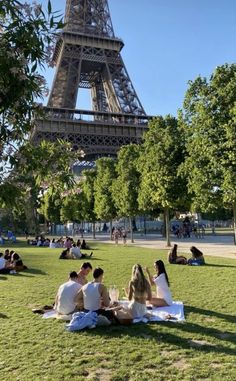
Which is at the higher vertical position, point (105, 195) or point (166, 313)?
point (105, 195)

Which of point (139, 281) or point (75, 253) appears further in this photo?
point (75, 253)

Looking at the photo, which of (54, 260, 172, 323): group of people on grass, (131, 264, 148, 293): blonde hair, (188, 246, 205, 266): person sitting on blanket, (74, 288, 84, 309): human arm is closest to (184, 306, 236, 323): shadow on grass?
(54, 260, 172, 323): group of people on grass

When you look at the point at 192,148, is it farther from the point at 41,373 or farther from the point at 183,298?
the point at 41,373

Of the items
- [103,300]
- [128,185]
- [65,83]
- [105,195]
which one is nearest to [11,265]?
[103,300]

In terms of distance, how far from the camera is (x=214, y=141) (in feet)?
80.3

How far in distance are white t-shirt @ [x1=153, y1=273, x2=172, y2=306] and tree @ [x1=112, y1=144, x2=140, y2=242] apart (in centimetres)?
2977

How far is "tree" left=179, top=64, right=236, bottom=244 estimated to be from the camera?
912 inches

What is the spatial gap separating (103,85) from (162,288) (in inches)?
3137

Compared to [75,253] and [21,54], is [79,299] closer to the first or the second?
[21,54]

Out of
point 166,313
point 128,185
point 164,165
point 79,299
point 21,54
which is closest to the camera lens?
point 21,54

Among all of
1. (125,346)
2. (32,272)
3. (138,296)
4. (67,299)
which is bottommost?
(125,346)

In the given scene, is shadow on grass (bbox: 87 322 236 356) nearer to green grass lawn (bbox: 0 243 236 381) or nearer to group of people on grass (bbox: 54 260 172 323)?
green grass lawn (bbox: 0 243 236 381)

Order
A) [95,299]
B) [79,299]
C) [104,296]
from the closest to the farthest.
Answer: [95,299], [104,296], [79,299]

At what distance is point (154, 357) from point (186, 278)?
9.54m
